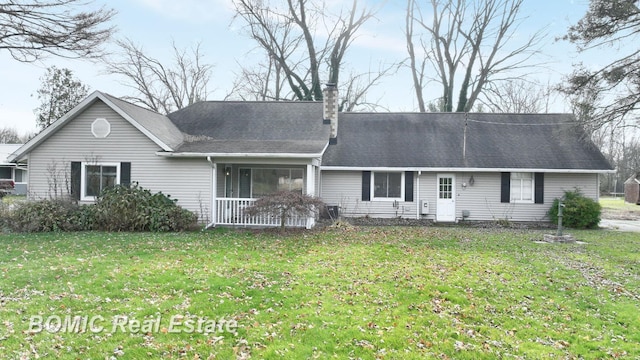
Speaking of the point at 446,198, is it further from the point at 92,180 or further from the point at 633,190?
the point at 633,190

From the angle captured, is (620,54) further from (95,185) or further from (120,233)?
(95,185)

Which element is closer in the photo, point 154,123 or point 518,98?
point 154,123

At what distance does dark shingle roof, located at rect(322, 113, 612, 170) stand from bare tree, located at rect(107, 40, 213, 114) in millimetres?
17275

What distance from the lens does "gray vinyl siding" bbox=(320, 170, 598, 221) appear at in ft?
50.8

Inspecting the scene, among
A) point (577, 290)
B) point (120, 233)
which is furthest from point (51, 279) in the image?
point (577, 290)

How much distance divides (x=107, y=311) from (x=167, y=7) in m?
15.4

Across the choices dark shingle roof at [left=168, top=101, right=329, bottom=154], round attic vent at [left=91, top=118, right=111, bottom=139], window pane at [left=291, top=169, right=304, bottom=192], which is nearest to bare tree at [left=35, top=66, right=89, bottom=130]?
dark shingle roof at [left=168, top=101, right=329, bottom=154]

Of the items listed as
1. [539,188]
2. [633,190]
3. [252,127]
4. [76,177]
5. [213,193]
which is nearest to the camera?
[213,193]

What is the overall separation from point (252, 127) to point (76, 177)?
668 centimetres

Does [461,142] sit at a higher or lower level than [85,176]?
higher

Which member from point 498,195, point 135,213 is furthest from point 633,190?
point 135,213

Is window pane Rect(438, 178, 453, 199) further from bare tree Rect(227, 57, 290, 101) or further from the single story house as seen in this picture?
bare tree Rect(227, 57, 290, 101)

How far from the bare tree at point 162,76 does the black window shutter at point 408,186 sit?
72.1 ft

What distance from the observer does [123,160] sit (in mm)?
13148
